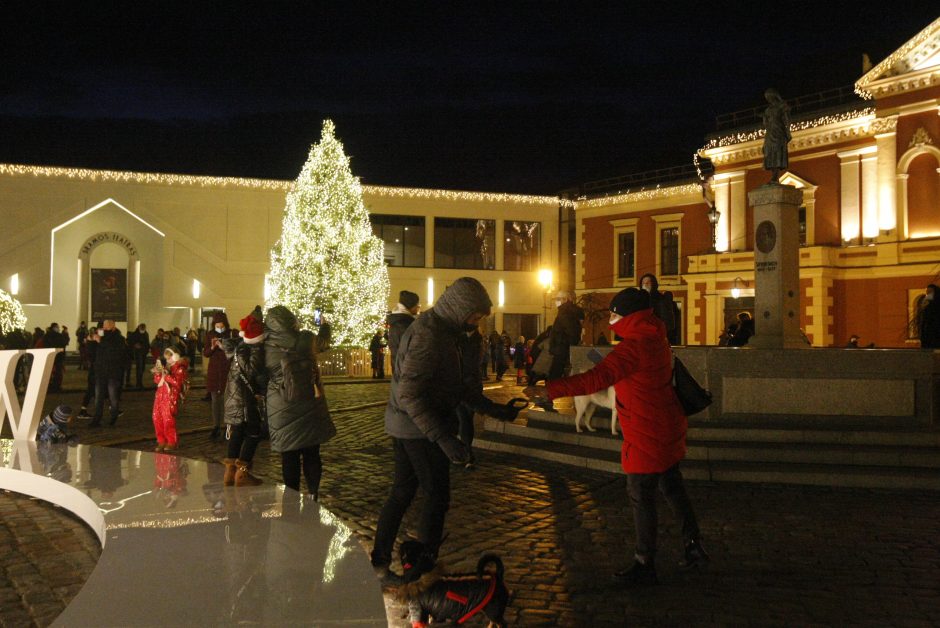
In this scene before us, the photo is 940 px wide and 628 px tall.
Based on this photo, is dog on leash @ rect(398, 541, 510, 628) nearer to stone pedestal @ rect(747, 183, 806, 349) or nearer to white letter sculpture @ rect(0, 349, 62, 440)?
white letter sculpture @ rect(0, 349, 62, 440)

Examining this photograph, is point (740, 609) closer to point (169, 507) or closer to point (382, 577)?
point (382, 577)

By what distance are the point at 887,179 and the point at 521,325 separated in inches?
686

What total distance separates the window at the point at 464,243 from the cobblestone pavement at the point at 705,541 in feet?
99.4

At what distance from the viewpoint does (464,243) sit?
134 feet

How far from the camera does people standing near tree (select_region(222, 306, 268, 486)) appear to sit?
22.8ft

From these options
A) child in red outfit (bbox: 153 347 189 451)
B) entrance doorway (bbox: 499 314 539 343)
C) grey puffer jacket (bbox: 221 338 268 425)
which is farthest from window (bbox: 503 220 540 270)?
grey puffer jacket (bbox: 221 338 268 425)

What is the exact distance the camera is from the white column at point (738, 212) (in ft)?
109

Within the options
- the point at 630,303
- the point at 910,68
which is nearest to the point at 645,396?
the point at 630,303

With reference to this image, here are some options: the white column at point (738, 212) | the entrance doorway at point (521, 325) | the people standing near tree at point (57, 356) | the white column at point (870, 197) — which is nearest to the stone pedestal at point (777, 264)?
the people standing near tree at point (57, 356)

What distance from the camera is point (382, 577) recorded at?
5.30 metres

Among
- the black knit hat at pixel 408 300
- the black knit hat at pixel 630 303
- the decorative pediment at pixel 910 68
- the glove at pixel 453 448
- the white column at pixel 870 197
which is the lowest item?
the glove at pixel 453 448

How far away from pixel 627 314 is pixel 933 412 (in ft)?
21.2

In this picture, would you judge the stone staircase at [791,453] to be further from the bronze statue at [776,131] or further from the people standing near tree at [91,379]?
the people standing near tree at [91,379]

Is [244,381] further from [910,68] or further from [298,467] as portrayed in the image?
[910,68]
